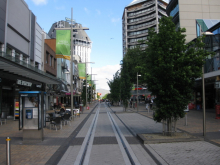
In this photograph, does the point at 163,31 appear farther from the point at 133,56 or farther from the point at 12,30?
the point at 133,56

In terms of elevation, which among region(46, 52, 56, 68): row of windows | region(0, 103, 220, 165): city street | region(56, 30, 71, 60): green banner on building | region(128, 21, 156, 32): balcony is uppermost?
region(128, 21, 156, 32): balcony

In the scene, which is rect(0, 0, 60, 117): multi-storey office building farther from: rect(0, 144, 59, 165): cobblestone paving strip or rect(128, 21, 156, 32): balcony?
rect(128, 21, 156, 32): balcony

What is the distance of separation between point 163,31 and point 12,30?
1603 centimetres

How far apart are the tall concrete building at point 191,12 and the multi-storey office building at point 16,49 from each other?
25.2 meters

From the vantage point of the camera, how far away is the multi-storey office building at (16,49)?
1843cm

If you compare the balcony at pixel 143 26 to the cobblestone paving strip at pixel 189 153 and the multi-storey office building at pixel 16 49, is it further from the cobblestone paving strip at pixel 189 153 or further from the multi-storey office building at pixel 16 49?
the cobblestone paving strip at pixel 189 153

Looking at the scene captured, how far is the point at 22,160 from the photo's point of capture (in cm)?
667

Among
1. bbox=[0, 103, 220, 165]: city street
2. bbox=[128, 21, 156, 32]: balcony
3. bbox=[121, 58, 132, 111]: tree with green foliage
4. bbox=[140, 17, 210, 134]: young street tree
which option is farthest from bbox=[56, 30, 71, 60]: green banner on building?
bbox=[128, 21, 156, 32]: balcony

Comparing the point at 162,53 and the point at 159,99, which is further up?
the point at 162,53

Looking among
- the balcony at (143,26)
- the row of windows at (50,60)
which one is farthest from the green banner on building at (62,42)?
the balcony at (143,26)

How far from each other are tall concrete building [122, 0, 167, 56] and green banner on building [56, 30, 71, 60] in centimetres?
6899

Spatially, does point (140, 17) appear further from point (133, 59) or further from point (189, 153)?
point (189, 153)

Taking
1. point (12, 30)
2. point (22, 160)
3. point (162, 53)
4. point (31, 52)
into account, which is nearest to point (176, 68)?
point (162, 53)

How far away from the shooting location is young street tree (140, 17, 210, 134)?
9773mm
